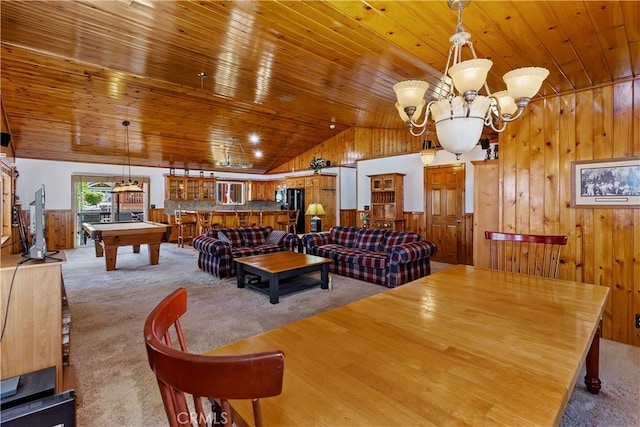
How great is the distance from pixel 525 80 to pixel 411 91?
23.0 inches

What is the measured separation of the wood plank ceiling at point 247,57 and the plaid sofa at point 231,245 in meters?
2.52

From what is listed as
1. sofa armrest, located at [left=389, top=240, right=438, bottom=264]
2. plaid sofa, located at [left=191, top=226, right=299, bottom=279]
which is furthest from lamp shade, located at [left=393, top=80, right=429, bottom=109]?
plaid sofa, located at [left=191, top=226, right=299, bottom=279]

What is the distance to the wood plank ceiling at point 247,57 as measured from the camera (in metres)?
1.93

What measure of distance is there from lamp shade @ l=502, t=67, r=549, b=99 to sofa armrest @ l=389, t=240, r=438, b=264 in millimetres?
2882

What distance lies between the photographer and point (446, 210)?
6480 mm

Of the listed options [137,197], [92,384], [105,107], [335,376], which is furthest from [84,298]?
[137,197]

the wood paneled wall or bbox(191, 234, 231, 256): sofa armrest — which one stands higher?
the wood paneled wall

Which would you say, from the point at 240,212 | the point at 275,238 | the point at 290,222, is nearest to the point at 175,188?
the point at 240,212

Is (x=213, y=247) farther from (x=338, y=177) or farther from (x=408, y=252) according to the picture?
(x=338, y=177)

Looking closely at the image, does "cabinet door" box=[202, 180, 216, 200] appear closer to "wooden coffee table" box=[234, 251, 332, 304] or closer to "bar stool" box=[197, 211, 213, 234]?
"bar stool" box=[197, 211, 213, 234]

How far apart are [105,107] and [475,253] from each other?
6.68 m

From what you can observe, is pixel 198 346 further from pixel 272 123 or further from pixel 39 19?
pixel 272 123

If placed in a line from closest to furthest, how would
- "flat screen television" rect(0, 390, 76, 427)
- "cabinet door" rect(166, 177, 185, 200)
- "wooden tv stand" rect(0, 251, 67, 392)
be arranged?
"flat screen television" rect(0, 390, 76, 427) → "wooden tv stand" rect(0, 251, 67, 392) → "cabinet door" rect(166, 177, 185, 200)

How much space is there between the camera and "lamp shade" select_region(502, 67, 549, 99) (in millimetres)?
1579
